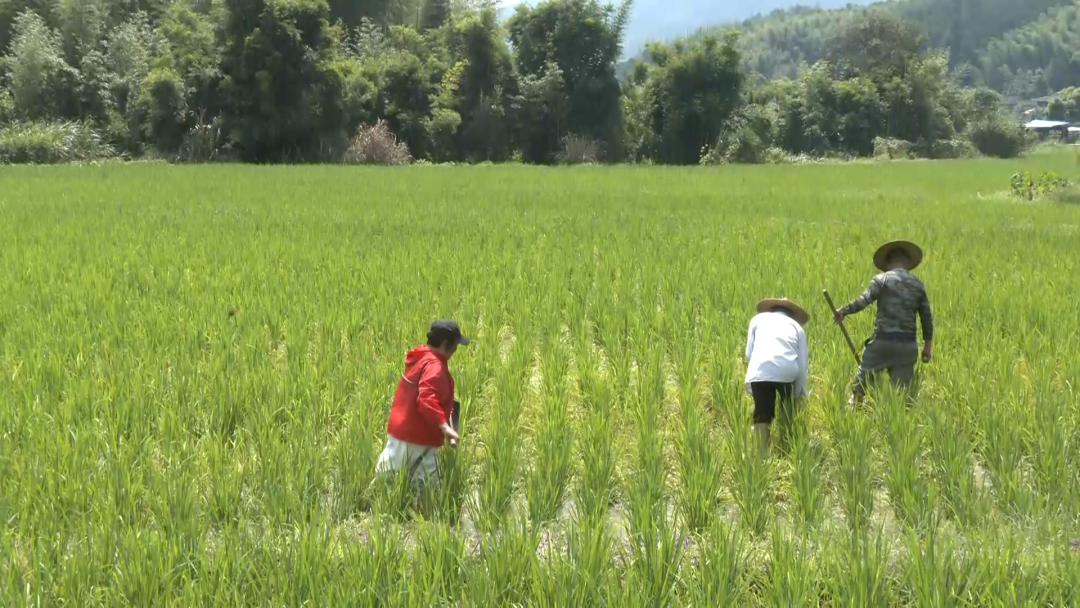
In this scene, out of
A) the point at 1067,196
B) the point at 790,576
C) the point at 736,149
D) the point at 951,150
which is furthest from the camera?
the point at 951,150

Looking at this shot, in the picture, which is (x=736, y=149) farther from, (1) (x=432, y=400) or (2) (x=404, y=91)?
(1) (x=432, y=400)

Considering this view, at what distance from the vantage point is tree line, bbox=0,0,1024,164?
75.0 feet

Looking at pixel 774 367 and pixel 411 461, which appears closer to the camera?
pixel 411 461

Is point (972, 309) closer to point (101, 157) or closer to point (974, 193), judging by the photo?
point (974, 193)

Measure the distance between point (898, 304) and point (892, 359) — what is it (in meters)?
0.23

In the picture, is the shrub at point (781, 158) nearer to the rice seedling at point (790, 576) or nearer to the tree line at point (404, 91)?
the tree line at point (404, 91)

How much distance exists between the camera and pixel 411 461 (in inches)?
92.4

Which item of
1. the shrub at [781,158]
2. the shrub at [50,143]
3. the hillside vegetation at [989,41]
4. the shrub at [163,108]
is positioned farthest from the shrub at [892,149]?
the hillside vegetation at [989,41]

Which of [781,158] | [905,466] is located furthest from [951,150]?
[905,466]

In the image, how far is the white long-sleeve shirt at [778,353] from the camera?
8.91 feet

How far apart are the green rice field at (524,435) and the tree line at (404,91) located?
58.1 ft

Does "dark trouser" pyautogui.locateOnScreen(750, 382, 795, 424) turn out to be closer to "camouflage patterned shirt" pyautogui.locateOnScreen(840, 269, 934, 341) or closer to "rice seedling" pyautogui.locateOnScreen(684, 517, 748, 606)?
"camouflage patterned shirt" pyautogui.locateOnScreen(840, 269, 934, 341)

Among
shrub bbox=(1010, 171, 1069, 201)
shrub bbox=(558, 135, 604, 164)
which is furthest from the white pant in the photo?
shrub bbox=(558, 135, 604, 164)

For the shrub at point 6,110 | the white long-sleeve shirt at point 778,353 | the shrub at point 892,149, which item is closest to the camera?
the white long-sleeve shirt at point 778,353
